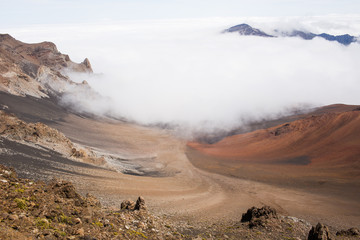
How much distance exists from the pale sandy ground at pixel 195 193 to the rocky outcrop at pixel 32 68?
57.1 feet

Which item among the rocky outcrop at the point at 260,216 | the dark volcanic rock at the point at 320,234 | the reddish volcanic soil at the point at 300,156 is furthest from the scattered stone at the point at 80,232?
the reddish volcanic soil at the point at 300,156

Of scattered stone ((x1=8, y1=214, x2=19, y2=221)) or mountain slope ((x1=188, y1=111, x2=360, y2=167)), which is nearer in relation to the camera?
scattered stone ((x1=8, y1=214, x2=19, y2=221))

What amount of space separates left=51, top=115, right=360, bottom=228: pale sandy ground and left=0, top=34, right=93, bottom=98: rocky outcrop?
17.4 meters

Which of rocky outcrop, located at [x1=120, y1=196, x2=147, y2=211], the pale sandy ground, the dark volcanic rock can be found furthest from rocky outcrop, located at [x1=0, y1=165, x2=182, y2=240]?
the pale sandy ground

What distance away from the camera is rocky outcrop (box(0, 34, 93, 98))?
227ft

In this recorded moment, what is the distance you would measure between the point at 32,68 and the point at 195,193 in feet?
229

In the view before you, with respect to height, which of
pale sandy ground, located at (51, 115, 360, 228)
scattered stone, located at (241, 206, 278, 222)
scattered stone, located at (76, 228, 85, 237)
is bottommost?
pale sandy ground, located at (51, 115, 360, 228)

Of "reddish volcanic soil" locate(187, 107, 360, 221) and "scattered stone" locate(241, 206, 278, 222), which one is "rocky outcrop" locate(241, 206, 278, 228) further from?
"reddish volcanic soil" locate(187, 107, 360, 221)

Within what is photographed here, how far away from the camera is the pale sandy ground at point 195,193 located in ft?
96.3

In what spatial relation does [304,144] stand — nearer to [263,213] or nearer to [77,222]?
[263,213]

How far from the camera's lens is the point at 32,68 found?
87.4 metres

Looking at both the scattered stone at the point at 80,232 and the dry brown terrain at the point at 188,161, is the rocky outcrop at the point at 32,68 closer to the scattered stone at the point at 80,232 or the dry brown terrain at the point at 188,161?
the dry brown terrain at the point at 188,161

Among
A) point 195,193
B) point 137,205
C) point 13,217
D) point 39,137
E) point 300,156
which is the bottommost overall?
point 195,193

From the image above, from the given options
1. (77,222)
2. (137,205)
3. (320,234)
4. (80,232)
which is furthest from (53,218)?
(320,234)
